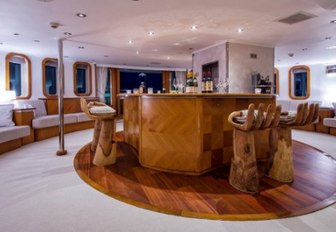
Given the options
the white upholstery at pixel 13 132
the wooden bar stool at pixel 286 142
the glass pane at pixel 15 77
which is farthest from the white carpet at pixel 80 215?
the glass pane at pixel 15 77

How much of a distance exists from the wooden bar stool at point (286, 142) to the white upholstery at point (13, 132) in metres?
4.61

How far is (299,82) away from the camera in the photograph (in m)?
10.5

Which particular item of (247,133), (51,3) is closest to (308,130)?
(247,133)

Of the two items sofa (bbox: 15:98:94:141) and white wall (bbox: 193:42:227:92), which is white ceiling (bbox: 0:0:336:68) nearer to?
white wall (bbox: 193:42:227:92)

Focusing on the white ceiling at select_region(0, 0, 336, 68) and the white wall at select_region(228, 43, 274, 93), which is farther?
the white wall at select_region(228, 43, 274, 93)

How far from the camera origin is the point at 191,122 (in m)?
2.84

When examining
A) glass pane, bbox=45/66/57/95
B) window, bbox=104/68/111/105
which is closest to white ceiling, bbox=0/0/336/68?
glass pane, bbox=45/66/57/95

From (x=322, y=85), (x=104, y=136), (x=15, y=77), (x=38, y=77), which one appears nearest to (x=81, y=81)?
(x=38, y=77)

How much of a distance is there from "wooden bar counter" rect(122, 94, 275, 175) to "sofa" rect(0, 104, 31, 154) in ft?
9.18

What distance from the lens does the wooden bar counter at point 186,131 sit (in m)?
2.85

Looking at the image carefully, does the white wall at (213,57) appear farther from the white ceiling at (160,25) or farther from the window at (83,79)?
the window at (83,79)

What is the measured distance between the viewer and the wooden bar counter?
2846 millimetres

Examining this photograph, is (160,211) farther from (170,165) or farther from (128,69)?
(128,69)

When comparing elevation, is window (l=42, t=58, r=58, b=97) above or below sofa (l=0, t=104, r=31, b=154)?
above
